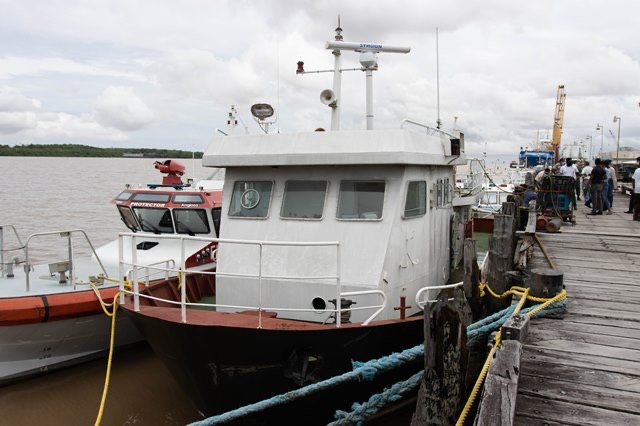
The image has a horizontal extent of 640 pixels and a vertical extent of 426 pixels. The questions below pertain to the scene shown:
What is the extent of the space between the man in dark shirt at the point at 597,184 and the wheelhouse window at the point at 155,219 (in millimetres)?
10289

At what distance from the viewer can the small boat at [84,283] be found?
827 cm

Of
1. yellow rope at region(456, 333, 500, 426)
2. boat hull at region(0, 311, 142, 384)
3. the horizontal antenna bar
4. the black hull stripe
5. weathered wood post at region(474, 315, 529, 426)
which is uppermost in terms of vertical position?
the horizontal antenna bar

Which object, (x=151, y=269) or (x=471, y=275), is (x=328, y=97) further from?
(x=151, y=269)

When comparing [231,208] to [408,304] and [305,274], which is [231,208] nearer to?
[305,274]

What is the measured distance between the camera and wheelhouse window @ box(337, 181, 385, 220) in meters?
6.80

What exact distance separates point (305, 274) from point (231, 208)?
1562 mm

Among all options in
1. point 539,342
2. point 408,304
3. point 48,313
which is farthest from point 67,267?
point 539,342

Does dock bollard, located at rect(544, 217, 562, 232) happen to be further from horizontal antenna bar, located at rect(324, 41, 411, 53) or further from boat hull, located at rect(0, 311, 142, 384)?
boat hull, located at rect(0, 311, 142, 384)

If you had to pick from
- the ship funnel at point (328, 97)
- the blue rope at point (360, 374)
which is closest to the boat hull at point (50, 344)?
the blue rope at point (360, 374)

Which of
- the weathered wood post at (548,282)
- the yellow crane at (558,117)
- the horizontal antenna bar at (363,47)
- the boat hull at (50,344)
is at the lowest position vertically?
the boat hull at (50,344)

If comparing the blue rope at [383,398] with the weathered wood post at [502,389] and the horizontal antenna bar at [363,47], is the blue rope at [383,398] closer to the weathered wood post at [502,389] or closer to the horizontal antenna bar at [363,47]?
the weathered wood post at [502,389]

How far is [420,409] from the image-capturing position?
14.1 ft

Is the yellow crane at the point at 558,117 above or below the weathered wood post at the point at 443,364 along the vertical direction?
above

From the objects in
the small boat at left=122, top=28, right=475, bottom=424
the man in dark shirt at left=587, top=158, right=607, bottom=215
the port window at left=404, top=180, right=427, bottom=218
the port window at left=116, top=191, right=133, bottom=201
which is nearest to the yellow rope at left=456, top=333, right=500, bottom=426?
the small boat at left=122, top=28, right=475, bottom=424
